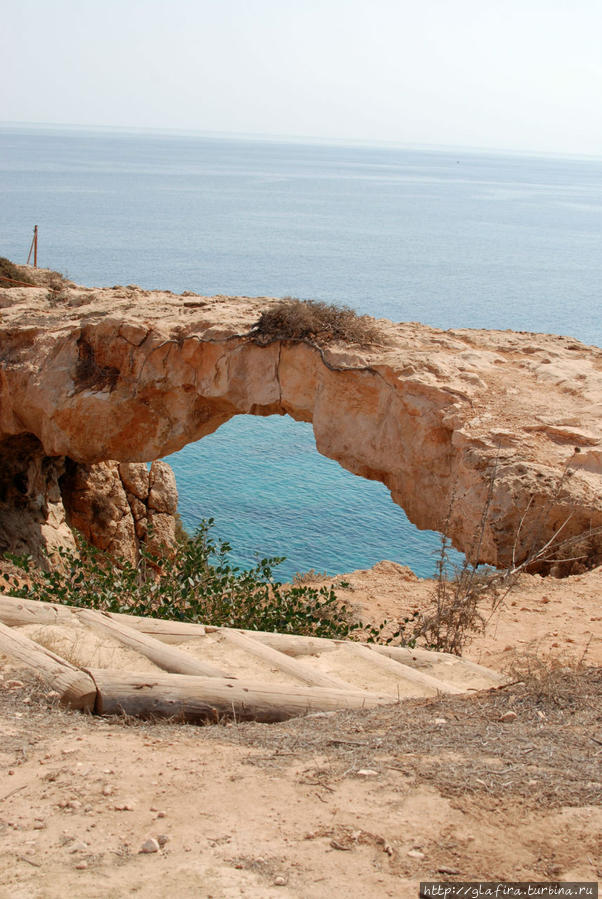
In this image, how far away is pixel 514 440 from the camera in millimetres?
8758

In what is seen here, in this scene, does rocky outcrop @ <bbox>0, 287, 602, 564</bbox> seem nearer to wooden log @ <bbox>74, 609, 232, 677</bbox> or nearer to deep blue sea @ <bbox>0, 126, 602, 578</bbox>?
wooden log @ <bbox>74, 609, 232, 677</bbox>

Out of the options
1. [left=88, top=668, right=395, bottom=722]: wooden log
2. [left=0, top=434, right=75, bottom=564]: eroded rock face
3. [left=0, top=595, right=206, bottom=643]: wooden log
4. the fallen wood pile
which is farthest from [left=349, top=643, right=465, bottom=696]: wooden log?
[left=0, top=434, right=75, bottom=564]: eroded rock face

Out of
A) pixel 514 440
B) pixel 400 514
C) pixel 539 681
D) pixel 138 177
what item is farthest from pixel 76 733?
pixel 138 177

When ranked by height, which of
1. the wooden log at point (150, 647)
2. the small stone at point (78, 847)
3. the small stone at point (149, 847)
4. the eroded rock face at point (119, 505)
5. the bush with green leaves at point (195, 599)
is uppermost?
the small stone at point (149, 847)

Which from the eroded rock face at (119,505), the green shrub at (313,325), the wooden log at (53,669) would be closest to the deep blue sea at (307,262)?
the eroded rock face at (119,505)

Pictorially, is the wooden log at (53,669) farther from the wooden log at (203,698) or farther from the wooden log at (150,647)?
the wooden log at (150,647)

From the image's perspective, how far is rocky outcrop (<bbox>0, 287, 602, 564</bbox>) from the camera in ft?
28.1

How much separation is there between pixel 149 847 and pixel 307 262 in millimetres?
51755

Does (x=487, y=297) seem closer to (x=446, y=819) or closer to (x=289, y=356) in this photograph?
(x=289, y=356)

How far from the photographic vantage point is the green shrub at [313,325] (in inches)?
420

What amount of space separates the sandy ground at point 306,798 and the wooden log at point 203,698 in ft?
0.57

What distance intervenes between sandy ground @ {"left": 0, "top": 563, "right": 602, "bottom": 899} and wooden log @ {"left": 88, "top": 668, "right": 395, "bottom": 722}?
17 cm

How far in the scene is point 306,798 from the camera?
139 inches

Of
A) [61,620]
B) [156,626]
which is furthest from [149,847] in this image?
[61,620]
